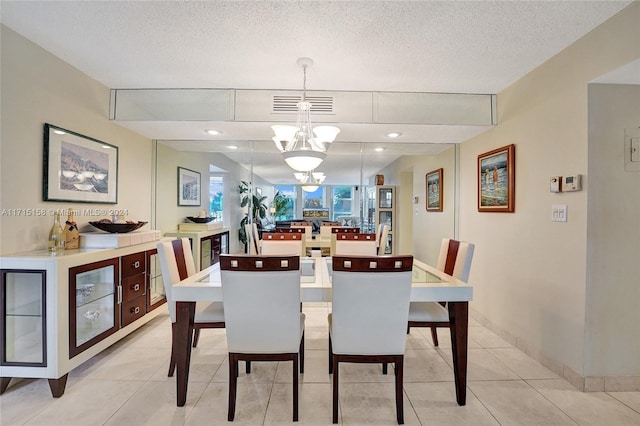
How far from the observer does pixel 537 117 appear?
8.06 feet

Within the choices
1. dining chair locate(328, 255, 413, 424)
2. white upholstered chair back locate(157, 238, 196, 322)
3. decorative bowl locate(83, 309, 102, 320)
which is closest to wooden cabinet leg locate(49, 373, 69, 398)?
decorative bowl locate(83, 309, 102, 320)

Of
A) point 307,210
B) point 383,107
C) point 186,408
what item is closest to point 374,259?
point 186,408

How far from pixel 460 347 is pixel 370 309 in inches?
27.3

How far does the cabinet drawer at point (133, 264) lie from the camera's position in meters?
2.54

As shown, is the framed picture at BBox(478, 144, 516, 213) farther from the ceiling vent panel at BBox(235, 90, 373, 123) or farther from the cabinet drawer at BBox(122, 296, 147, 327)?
the cabinet drawer at BBox(122, 296, 147, 327)

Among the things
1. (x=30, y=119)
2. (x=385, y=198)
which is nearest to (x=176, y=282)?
(x=30, y=119)

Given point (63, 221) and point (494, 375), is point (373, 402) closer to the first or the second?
point (494, 375)

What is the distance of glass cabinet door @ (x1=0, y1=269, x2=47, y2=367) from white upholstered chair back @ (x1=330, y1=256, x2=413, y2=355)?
1.89 meters

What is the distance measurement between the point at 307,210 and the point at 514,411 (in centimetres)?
485

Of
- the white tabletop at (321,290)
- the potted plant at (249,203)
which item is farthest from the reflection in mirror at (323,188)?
the white tabletop at (321,290)

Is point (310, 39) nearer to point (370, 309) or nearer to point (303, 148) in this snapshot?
point (303, 148)

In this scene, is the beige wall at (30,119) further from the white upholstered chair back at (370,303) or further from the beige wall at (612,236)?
the beige wall at (612,236)

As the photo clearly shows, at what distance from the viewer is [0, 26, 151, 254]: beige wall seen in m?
1.98

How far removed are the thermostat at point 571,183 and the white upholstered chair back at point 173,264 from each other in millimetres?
2838
